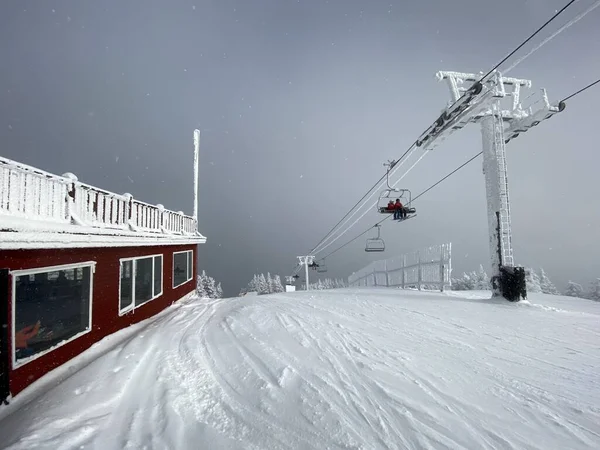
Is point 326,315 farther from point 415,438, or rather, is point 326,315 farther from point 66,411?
point 66,411

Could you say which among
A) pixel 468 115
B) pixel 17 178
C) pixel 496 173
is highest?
pixel 468 115

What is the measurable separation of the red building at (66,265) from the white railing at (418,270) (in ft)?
37.0

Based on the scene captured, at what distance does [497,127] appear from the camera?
11.2 m

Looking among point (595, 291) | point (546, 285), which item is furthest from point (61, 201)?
point (546, 285)

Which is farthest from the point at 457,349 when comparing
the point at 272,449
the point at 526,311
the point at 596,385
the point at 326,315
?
the point at 526,311

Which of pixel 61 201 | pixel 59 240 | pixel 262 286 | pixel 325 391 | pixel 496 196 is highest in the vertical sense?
pixel 496 196

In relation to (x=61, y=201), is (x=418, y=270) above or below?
below

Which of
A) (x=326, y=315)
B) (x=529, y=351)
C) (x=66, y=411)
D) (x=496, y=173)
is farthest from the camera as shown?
(x=496, y=173)

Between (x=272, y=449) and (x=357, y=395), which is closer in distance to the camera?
A: (x=272, y=449)

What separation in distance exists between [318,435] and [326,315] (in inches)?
211

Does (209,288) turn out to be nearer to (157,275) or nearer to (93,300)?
(157,275)

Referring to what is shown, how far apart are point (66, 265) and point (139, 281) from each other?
4.10 m

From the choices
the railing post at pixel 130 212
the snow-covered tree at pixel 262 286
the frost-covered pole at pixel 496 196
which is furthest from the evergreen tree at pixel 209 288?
the frost-covered pole at pixel 496 196

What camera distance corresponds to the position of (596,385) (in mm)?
4066
